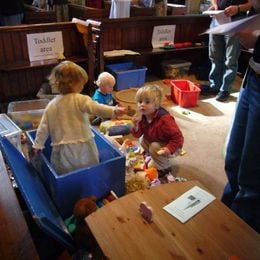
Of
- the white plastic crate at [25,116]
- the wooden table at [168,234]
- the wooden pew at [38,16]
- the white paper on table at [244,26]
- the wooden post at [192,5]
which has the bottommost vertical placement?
the white plastic crate at [25,116]

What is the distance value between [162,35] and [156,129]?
212 centimetres

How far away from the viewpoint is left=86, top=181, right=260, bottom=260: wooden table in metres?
0.99

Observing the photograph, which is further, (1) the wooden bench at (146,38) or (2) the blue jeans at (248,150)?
(1) the wooden bench at (146,38)

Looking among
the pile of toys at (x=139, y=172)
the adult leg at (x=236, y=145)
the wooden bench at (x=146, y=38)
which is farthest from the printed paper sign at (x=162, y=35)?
the adult leg at (x=236, y=145)

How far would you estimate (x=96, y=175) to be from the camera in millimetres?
1471

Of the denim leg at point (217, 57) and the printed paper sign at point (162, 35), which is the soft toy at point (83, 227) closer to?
the denim leg at point (217, 57)

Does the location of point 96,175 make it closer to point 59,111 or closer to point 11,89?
point 59,111

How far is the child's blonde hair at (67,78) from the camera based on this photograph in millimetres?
1388

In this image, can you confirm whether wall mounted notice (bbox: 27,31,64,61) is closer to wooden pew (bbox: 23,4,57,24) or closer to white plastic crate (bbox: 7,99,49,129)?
white plastic crate (bbox: 7,99,49,129)

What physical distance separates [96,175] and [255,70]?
85 cm

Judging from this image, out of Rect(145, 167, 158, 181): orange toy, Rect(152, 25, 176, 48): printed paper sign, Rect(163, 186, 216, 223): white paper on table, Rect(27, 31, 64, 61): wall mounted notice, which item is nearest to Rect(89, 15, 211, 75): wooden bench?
Rect(152, 25, 176, 48): printed paper sign

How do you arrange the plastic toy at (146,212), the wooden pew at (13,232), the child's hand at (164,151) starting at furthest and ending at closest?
the child's hand at (164,151)
the plastic toy at (146,212)
the wooden pew at (13,232)

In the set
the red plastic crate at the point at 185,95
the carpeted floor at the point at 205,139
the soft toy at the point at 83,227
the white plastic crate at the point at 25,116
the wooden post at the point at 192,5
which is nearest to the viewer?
the soft toy at the point at 83,227

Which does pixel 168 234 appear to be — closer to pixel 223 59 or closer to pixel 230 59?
pixel 230 59
